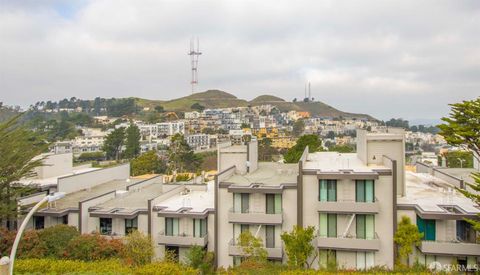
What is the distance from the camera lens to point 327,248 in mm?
25203

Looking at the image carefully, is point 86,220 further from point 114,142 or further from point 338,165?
point 114,142

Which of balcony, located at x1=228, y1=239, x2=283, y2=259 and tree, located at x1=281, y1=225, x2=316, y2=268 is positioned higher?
tree, located at x1=281, y1=225, x2=316, y2=268

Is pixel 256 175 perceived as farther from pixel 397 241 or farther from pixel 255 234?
pixel 397 241

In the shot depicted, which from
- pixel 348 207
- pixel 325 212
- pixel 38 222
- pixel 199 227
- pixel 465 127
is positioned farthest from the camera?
pixel 38 222

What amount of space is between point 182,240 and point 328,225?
10774 millimetres

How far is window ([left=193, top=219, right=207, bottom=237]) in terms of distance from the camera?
27031 millimetres

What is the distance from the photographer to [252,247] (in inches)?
963

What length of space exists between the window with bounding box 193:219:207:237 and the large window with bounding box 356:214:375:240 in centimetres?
1125

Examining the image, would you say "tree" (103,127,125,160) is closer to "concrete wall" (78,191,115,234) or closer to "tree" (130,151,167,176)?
"tree" (130,151,167,176)

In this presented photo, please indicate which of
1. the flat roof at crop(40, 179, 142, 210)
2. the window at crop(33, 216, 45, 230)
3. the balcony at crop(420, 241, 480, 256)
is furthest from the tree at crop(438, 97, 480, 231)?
the window at crop(33, 216, 45, 230)

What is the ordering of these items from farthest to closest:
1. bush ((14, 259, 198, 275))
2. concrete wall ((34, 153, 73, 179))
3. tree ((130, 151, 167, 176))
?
1. tree ((130, 151, 167, 176))
2. concrete wall ((34, 153, 73, 179))
3. bush ((14, 259, 198, 275))

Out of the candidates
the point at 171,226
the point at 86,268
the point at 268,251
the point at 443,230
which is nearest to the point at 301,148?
the point at 268,251

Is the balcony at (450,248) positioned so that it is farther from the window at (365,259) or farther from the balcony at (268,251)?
the balcony at (268,251)

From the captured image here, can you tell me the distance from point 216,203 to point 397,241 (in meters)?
12.7
